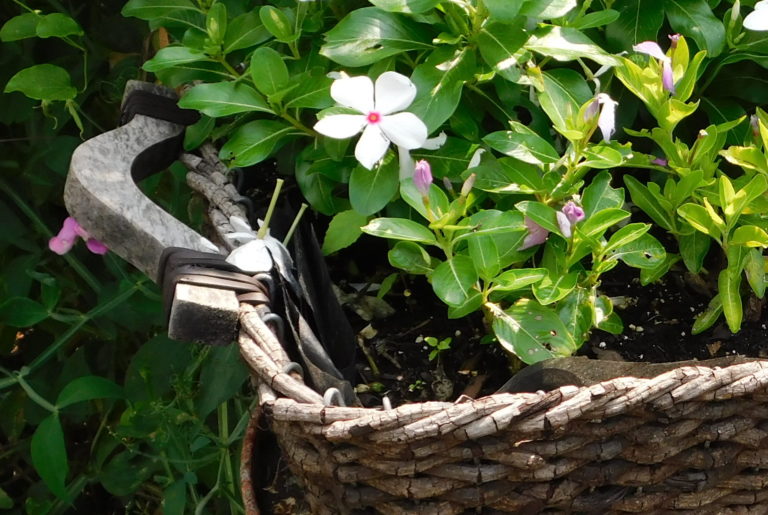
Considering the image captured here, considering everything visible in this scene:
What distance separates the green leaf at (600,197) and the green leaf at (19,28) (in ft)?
1.95

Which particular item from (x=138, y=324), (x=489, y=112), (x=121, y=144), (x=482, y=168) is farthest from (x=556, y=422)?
(x=138, y=324)

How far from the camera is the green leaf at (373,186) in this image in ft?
2.37

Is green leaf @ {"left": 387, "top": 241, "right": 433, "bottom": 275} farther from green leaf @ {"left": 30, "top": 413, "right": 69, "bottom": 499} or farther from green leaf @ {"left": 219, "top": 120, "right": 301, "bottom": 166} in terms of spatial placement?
green leaf @ {"left": 30, "top": 413, "right": 69, "bottom": 499}

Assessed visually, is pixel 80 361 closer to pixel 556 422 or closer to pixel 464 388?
pixel 464 388

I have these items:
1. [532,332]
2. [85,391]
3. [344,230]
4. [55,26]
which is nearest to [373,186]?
[344,230]

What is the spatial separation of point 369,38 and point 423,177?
0.42ft

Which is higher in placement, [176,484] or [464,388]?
[464,388]

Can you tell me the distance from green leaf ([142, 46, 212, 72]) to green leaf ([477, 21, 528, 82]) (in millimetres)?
249

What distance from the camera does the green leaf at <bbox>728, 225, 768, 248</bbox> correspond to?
27.8 inches

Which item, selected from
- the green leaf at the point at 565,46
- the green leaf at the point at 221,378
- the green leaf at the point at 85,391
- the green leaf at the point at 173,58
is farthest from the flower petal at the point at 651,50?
the green leaf at the point at 85,391

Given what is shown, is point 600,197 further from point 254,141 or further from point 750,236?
point 254,141

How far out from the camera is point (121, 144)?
830 mm

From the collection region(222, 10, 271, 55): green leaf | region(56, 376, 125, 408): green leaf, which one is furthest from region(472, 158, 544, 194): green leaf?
region(56, 376, 125, 408): green leaf

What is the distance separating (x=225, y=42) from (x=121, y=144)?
125 mm
